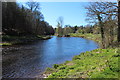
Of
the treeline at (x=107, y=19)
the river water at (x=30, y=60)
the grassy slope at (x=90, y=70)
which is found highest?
the treeline at (x=107, y=19)

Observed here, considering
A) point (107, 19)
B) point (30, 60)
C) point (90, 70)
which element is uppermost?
point (107, 19)

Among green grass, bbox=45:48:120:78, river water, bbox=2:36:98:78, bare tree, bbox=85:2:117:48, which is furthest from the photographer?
bare tree, bbox=85:2:117:48

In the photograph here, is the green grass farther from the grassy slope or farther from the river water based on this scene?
the river water

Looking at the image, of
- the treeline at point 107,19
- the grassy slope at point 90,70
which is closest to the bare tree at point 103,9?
the treeline at point 107,19

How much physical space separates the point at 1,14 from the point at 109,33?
75.3 feet

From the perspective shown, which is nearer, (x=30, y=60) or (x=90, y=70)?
(x=90, y=70)

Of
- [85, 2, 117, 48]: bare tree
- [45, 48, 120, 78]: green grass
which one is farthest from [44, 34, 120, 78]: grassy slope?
[85, 2, 117, 48]: bare tree

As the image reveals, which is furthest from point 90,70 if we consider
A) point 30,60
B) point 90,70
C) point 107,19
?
point 107,19

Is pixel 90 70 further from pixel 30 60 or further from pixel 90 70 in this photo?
pixel 30 60

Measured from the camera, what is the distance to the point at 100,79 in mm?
3654

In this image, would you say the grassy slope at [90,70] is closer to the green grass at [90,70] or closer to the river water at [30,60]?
the green grass at [90,70]

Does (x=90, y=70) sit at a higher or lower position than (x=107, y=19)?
lower

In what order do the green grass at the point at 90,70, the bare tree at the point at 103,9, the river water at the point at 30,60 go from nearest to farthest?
the green grass at the point at 90,70 < the river water at the point at 30,60 < the bare tree at the point at 103,9

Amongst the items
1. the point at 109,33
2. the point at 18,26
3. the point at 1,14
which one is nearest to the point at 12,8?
the point at 1,14
